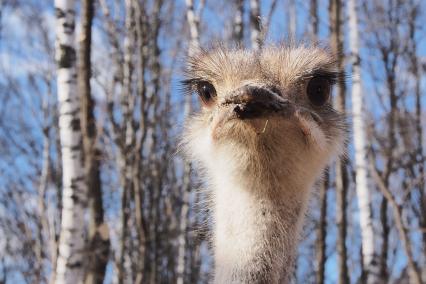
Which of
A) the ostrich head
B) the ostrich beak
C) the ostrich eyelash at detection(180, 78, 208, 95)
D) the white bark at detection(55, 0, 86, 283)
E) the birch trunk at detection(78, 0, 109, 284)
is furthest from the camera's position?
the birch trunk at detection(78, 0, 109, 284)

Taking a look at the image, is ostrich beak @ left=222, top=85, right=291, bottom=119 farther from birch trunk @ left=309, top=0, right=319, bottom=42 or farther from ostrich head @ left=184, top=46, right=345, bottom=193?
birch trunk @ left=309, top=0, right=319, bottom=42

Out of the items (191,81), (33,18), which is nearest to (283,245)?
(191,81)

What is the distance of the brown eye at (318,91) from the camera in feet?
9.69

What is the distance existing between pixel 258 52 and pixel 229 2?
12263 millimetres

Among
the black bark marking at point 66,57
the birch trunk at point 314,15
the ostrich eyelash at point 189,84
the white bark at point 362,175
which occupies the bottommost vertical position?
the white bark at point 362,175

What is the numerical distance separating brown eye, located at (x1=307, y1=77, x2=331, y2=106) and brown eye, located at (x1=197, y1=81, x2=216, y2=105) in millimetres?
403

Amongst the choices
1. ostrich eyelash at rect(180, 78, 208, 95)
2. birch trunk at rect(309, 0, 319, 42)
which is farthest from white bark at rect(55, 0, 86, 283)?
→ birch trunk at rect(309, 0, 319, 42)

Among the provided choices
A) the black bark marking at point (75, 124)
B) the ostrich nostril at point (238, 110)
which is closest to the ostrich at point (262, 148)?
the ostrich nostril at point (238, 110)

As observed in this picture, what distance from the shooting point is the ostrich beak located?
232 centimetres

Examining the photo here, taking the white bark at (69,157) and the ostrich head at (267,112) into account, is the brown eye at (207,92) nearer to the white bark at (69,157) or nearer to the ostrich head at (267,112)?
the ostrich head at (267,112)

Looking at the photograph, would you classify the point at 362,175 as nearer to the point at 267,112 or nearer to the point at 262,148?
the point at 262,148

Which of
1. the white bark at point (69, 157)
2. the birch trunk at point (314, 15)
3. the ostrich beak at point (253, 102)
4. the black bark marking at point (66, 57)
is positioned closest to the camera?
the ostrich beak at point (253, 102)

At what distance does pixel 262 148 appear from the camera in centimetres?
266

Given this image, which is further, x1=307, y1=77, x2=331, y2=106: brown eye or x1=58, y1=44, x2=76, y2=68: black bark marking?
x1=58, y1=44, x2=76, y2=68: black bark marking
